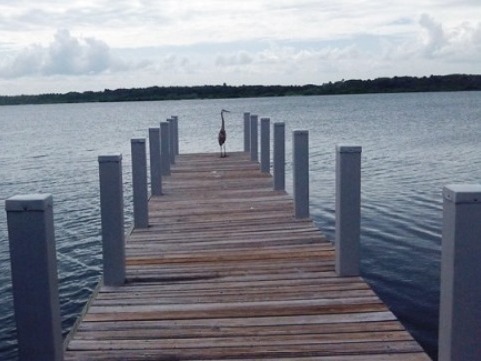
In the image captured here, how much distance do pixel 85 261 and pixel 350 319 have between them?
669cm

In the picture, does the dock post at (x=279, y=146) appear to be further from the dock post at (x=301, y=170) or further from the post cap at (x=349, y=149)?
the post cap at (x=349, y=149)

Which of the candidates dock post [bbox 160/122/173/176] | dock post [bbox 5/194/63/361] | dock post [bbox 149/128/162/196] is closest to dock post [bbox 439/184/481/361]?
dock post [bbox 5/194/63/361]

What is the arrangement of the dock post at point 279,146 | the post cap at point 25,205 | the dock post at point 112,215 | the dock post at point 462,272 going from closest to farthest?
the dock post at point 462,272
the post cap at point 25,205
the dock post at point 112,215
the dock post at point 279,146

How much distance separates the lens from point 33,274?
11.5ft

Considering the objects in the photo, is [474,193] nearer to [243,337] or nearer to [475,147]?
[243,337]

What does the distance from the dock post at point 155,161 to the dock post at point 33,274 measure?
585 cm

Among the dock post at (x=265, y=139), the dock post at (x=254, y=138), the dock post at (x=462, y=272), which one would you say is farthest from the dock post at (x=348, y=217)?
the dock post at (x=254, y=138)

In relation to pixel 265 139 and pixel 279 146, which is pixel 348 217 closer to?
pixel 279 146

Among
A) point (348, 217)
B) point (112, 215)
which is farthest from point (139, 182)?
point (348, 217)

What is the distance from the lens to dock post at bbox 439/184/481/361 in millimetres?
3270

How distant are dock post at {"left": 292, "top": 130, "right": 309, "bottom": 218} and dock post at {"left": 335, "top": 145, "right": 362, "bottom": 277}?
204 centimetres

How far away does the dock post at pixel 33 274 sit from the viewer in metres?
3.48

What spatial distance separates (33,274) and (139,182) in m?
3.86

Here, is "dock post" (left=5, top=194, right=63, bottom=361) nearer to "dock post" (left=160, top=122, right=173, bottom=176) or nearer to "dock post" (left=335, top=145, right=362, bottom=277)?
"dock post" (left=335, top=145, right=362, bottom=277)
